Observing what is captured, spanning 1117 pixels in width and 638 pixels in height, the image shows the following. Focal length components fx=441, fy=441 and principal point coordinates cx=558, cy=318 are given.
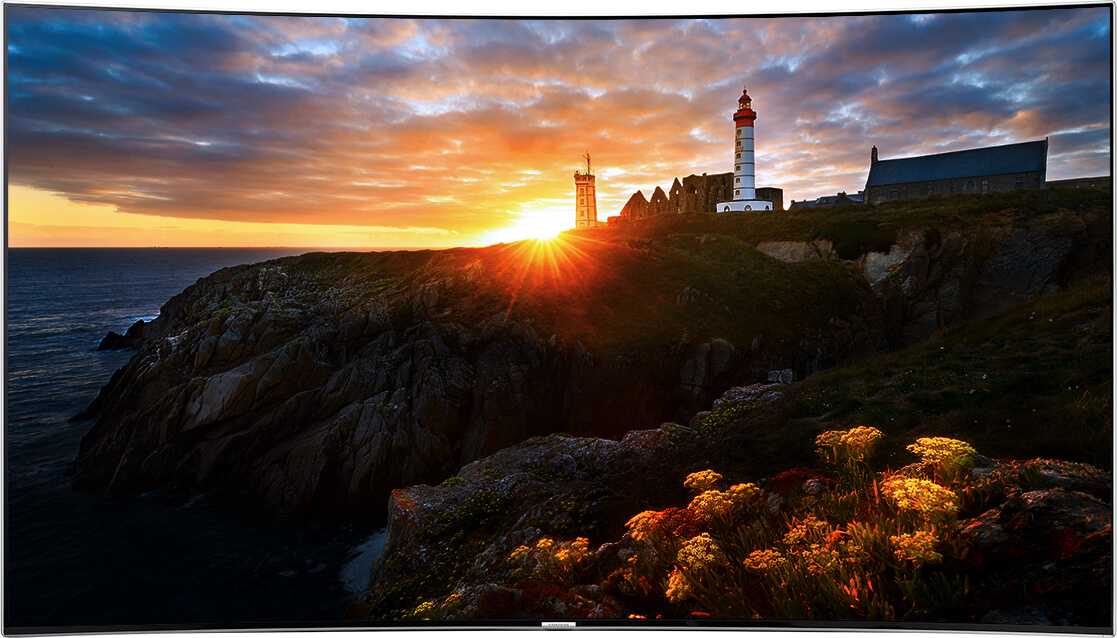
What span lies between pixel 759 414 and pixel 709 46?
7865mm

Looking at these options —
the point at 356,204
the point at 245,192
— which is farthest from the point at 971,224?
the point at 245,192

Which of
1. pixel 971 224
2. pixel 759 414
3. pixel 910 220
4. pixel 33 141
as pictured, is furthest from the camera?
pixel 910 220

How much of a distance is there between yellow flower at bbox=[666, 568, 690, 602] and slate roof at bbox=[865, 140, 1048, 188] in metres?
32.6

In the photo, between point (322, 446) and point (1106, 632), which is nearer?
point (1106, 632)

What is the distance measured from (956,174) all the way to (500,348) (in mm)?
40418

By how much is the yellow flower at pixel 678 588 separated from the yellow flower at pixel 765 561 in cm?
83

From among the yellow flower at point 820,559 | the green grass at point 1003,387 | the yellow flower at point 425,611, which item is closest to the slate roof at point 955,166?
the green grass at point 1003,387

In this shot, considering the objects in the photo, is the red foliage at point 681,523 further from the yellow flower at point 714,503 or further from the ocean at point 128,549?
the ocean at point 128,549

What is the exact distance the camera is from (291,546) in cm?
1529

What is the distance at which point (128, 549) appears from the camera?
14.1m

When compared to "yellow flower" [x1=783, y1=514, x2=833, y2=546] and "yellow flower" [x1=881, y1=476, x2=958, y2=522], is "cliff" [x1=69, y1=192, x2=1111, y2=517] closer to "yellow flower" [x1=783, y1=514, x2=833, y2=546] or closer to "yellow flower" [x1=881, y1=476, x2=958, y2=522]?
"yellow flower" [x1=783, y1=514, x2=833, y2=546]

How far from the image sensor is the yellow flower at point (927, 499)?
530 centimetres

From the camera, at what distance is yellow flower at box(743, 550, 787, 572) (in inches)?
222

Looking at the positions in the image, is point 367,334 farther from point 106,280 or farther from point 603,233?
point 106,280
